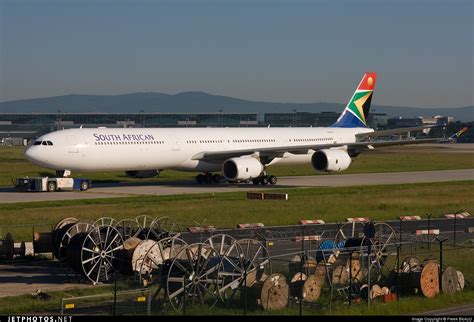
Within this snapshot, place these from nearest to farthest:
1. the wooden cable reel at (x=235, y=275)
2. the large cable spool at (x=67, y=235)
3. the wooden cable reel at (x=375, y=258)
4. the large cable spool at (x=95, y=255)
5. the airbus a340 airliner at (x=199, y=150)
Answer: the wooden cable reel at (x=235, y=275), the wooden cable reel at (x=375, y=258), the large cable spool at (x=95, y=255), the large cable spool at (x=67, y=235), the airbus a340 airliner at (x=199, y=150)

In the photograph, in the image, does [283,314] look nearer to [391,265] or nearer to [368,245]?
[368,245]

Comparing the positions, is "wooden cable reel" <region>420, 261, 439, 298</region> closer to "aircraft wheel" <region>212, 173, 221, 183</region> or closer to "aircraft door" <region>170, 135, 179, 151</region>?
"aircraft door" <region>170, 135, 179, 151</region>

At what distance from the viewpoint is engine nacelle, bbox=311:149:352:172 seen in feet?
229

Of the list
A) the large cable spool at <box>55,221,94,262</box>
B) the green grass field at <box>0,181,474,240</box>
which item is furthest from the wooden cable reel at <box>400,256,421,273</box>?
the green grass field at <box>0,181,474,240</box>

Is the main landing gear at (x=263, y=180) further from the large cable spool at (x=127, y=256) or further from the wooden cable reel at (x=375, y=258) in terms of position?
the wooden cable reel at (x=375, y=258)

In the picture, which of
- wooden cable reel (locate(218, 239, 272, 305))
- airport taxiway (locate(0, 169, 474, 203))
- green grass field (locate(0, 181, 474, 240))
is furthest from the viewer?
airport taxiway (locate(0, 169, 474, 203))

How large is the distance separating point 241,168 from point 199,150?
15.9 ft

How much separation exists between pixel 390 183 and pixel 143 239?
43.0 metres

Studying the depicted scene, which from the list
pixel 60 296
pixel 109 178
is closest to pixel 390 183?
pixel 109 178

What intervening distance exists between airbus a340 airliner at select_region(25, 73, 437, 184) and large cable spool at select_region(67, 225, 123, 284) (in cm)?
3071

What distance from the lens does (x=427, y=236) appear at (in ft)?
136

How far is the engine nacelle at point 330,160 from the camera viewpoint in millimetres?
69688

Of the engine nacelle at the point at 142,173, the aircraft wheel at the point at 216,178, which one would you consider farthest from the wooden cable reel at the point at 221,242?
the aircraft wheel at the point at 216,178

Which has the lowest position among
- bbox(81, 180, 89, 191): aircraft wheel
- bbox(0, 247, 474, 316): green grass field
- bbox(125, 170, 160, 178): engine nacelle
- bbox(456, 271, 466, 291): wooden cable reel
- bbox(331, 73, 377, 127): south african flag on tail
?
bbox(0, 247, 474, 316): green grass field
